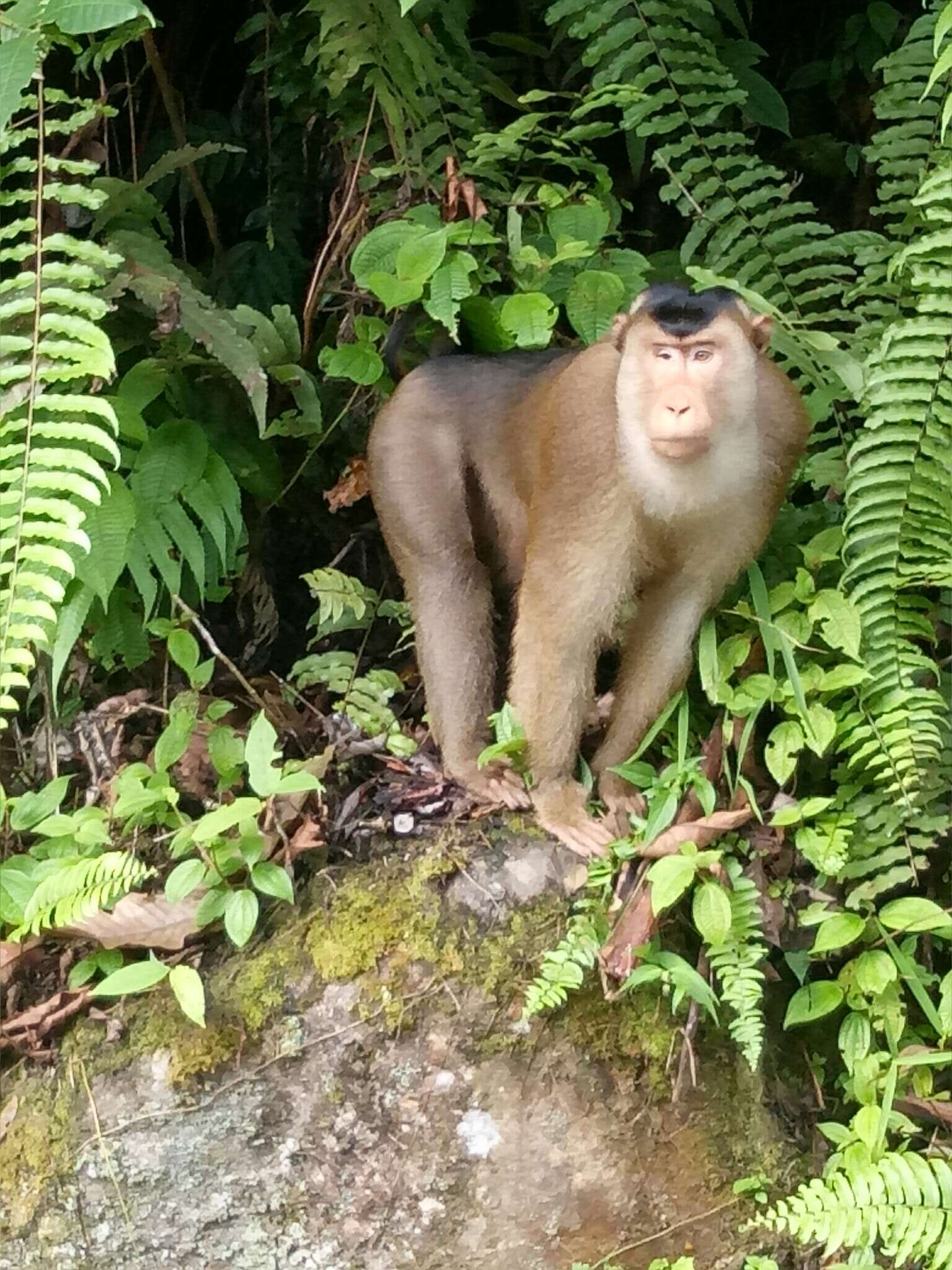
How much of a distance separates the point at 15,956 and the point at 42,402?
157 centimetres

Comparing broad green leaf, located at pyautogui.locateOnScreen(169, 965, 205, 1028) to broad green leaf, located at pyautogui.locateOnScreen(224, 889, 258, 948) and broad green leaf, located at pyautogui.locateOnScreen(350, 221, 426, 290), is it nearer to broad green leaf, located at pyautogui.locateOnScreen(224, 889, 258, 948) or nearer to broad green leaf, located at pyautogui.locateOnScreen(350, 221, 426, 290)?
broad green leaf, located at pyautogui.locateOnScreen(224, 889, 258, 948)

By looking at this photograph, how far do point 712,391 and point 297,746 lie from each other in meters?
1.84

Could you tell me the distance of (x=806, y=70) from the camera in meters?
→ 5.08

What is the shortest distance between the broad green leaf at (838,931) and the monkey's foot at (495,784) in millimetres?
934

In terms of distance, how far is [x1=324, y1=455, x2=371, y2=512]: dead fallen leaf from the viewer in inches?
167

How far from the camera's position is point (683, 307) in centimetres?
312

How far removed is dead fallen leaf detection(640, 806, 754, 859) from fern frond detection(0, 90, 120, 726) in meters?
1.76

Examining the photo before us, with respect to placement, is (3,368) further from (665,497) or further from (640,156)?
(640,156)

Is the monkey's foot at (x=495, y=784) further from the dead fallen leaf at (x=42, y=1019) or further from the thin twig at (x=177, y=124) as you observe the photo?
the thin twig at (x=177, y=124)

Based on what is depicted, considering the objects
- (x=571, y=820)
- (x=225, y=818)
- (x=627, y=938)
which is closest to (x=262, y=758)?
(x=225, y=818)

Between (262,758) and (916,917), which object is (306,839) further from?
(916,917)

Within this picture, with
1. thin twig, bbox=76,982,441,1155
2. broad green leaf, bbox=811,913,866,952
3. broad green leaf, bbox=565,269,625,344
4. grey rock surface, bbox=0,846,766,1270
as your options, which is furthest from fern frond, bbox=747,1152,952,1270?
broad green leaf, bbox=565,269,625,344

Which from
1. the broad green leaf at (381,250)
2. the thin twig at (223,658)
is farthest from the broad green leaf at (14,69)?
the thin twig at (223,658)

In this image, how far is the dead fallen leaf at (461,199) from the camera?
4109mm
